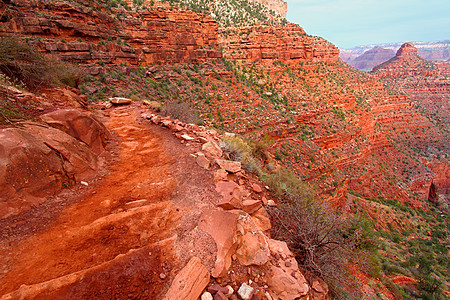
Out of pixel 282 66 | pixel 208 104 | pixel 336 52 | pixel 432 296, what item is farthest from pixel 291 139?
pixel 336 52

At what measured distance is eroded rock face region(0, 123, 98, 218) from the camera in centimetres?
328

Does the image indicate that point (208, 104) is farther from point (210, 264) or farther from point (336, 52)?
point (336, 52)

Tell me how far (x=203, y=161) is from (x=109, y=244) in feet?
8.99

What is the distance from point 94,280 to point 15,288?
30.1 inches

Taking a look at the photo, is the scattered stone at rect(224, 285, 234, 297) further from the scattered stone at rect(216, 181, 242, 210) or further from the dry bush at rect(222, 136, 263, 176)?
the dry bush at rect(222, 136, 263, 176)

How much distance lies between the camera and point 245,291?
243 cm

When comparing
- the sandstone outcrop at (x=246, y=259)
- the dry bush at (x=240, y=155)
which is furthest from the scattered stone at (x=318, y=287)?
the dry bush at (x=240, y=155)

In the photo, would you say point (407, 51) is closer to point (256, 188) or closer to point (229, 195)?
point (256, 188)

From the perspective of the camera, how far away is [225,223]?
3164 millimetres

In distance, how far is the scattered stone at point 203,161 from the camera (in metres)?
4.99

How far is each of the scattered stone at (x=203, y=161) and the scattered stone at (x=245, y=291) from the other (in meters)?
2.85

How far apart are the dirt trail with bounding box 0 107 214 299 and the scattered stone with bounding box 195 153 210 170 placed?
0.41 m

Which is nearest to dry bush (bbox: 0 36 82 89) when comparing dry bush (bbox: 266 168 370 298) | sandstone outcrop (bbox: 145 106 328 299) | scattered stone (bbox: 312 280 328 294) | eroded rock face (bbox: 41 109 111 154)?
eroded rock face (bbox: 41 109 111 154)

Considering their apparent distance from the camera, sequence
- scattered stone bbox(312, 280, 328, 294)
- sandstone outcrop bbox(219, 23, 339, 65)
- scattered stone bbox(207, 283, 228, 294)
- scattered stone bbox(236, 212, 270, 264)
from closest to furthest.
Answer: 1. scattered stone bbox(207, 283, 228, 294)
2. scattered stone bbox(236, 212, 270, 264)
3. scattered stone bbox(312, 280, 328, 294)
4. sandstone outcrop bbox(219, 23, 339, 65)
